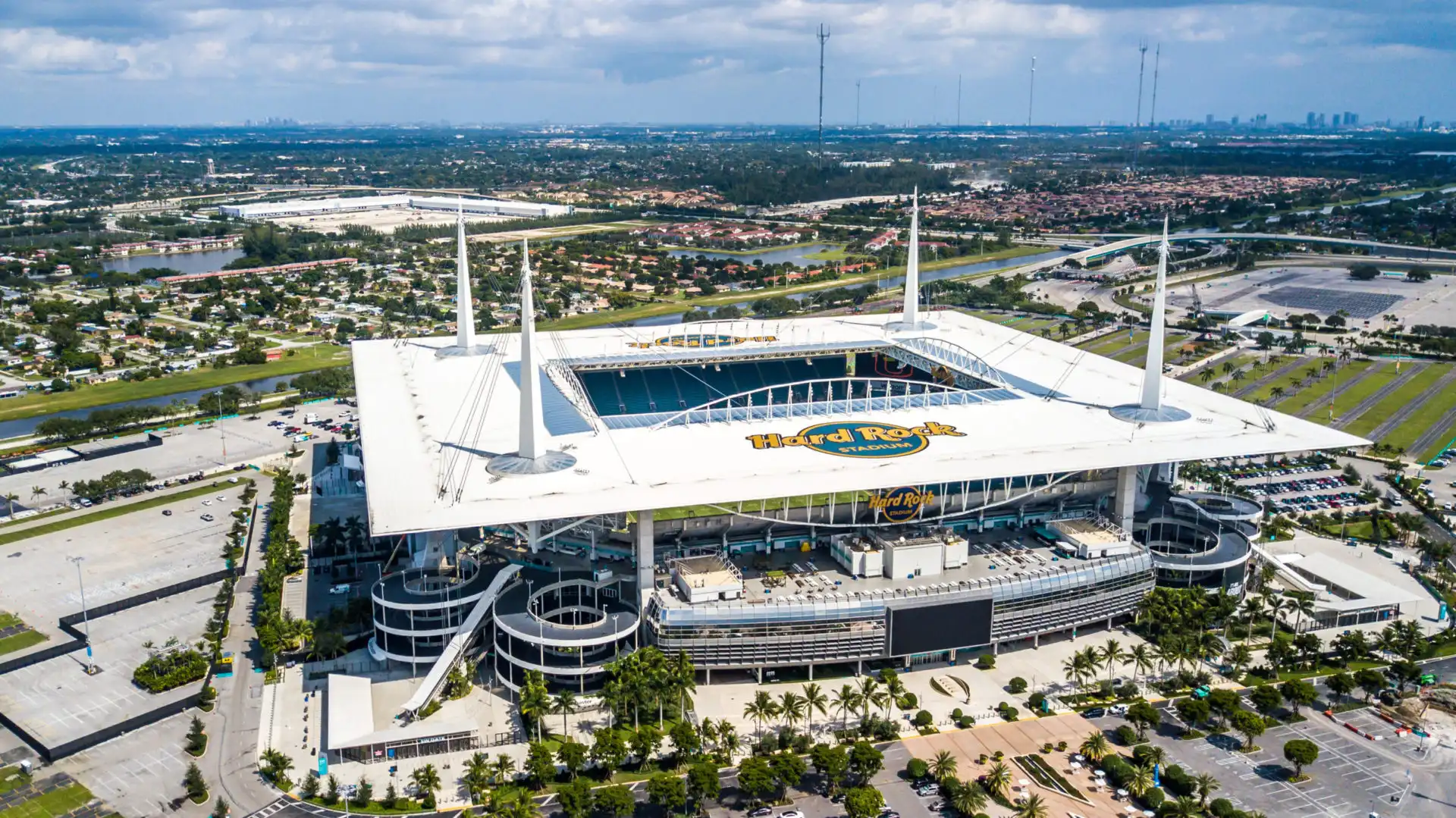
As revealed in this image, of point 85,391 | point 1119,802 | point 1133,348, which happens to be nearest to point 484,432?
point 1119,802

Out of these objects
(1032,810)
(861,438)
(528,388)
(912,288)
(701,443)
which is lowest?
(1032,810)

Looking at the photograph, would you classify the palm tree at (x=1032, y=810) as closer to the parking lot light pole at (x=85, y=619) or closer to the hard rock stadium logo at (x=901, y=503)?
the hard rock stadium logo at (x=901, y=503)

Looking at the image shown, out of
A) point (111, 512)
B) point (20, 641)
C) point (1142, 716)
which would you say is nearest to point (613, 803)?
point (1142, 716)

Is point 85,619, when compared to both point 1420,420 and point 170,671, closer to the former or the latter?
point 170,671

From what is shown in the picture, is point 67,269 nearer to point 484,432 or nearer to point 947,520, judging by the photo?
point 484,432

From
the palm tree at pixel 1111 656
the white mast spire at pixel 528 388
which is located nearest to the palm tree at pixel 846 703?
the palm tree at pixel 1111 656

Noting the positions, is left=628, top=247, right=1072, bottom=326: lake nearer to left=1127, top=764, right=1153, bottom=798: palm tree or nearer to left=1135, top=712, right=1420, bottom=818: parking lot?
left=1135, top=712, right=1420, bottom=818: parking lot
